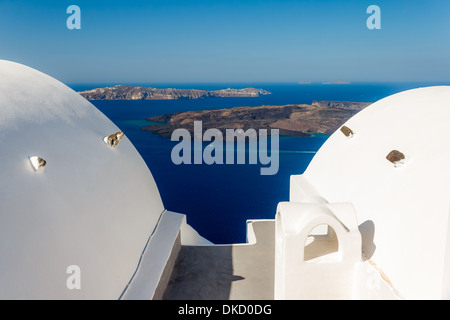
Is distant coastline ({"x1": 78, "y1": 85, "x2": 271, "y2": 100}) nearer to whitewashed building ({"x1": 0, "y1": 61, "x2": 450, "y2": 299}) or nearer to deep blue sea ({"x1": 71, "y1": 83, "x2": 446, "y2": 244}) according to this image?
deep blue sea ({"x1": 71, "y1": 83, "x2": 446, "y2": 244})

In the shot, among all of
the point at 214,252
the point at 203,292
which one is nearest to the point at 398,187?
the point at 203,292

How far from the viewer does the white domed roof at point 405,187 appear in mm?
5625

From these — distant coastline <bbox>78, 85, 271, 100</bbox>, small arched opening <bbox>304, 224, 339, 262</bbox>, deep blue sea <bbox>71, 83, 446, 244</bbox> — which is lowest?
deep blue sea <bbox>71, 83, 446, 244</bbox>

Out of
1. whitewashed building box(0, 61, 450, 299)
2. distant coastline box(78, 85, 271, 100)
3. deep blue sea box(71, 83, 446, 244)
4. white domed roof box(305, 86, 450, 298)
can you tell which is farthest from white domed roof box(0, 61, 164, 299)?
distant coastline box(78, 85, 271, 100)

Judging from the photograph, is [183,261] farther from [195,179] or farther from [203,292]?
[195,179]

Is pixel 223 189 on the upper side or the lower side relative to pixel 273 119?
lower

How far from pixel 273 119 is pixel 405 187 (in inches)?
1746

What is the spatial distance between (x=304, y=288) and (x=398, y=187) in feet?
8.51

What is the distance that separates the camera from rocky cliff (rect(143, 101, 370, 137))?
152ft

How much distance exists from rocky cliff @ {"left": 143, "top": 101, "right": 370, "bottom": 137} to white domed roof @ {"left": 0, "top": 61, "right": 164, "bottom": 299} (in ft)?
121

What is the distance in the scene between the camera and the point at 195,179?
30672 millimetres

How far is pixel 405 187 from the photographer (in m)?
6.65

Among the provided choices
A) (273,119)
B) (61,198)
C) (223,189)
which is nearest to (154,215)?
(61,198)

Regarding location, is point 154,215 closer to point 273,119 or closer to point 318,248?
point 318,248
